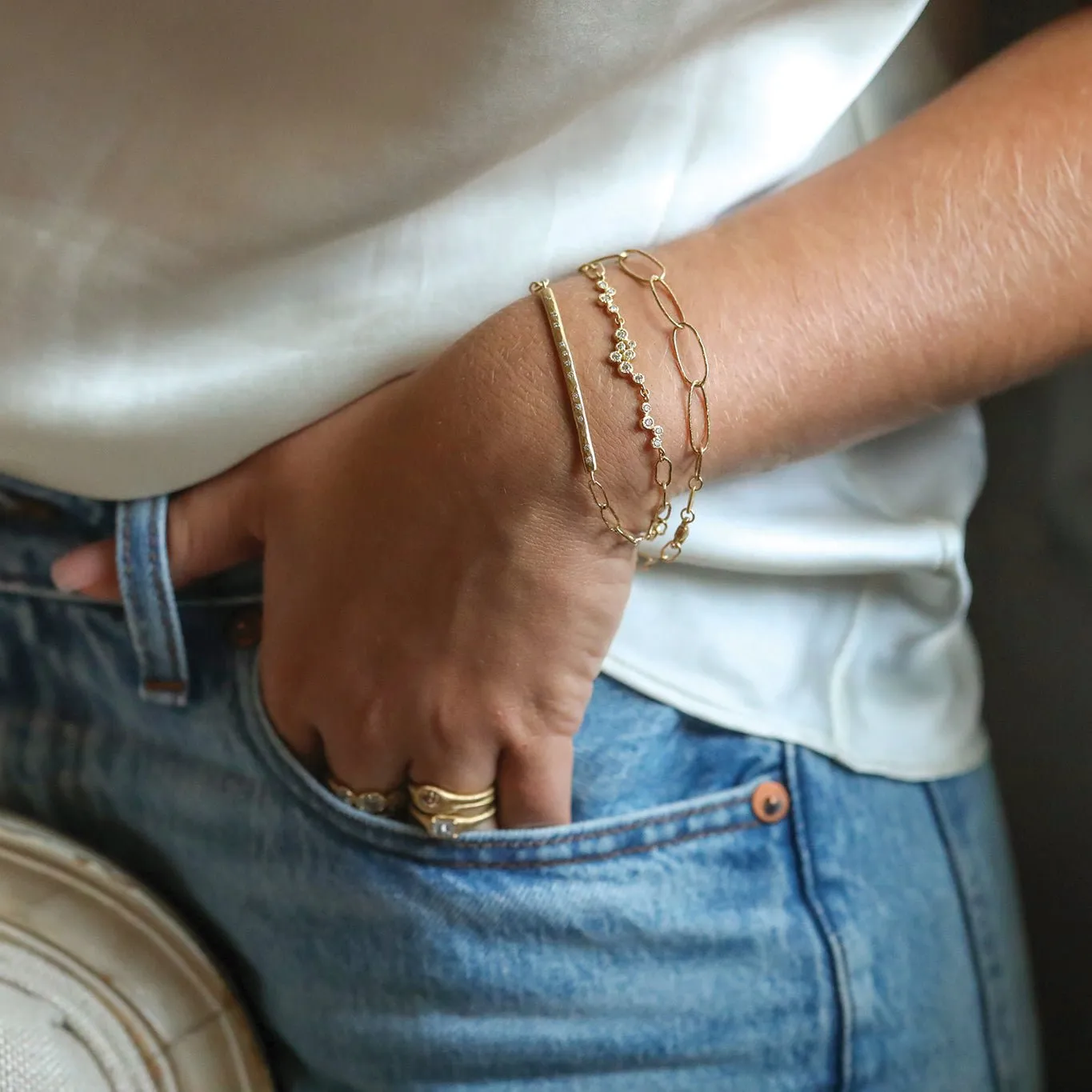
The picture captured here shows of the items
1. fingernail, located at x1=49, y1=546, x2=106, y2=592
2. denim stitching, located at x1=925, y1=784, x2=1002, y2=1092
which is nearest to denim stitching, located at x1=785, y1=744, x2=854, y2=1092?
denim stitching, located at x1=925, y1=784, x2=1002, y2=1092

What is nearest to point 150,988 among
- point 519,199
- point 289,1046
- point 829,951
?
point 289,1046

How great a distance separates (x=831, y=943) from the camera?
619 mm

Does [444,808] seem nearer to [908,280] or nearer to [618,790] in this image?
[618,790]

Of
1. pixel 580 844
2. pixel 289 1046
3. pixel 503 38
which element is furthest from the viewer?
pixel 289 1046

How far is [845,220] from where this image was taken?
0.52 meters

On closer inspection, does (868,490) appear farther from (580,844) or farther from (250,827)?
(250,827)

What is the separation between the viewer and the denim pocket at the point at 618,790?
0.59 metres

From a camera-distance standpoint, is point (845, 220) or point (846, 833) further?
point (846, 833)

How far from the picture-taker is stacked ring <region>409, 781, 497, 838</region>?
0.58m

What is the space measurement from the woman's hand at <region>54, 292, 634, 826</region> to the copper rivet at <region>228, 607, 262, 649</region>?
5cm

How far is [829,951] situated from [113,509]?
0.55 m

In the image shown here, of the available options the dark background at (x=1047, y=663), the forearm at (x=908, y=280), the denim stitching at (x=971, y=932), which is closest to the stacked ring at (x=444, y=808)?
the forearm at (x=908, y=280)

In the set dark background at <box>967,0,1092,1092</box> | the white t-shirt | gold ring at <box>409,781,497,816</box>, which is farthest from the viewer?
dark background at <box>967,0,1092,1092</box>

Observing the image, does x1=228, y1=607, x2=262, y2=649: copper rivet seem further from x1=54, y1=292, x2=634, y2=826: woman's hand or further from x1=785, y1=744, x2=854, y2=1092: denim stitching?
x1=785, y1=744, x2=854, y2=1092: denim stitching
